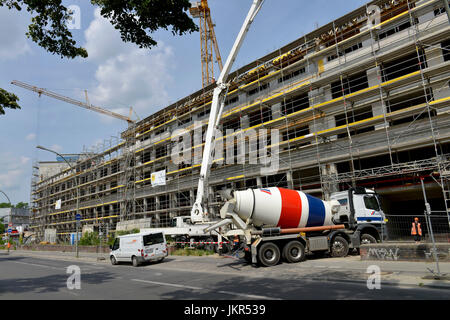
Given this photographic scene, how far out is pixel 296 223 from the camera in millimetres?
13867

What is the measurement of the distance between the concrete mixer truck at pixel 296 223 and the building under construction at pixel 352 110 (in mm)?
3357

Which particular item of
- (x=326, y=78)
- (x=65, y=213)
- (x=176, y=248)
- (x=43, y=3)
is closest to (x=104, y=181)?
(x=65, y=213)

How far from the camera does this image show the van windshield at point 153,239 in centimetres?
1762

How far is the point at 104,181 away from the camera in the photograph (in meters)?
53.1

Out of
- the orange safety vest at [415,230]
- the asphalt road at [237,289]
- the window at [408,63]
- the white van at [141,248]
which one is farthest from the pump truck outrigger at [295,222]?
Answer: the window at [408,63]

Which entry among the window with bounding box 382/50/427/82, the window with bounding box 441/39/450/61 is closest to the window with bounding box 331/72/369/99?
the window with bounding box 382/50/427/82

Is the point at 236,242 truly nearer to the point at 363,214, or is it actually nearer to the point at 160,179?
the point at 363,214

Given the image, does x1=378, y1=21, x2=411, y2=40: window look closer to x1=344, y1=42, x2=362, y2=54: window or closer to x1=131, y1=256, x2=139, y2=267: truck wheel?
x1=344, y1=42, x2=362, y2=54: window

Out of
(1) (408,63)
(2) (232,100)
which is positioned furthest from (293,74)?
(1) (408,63)

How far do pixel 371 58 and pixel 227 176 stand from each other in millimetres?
15844

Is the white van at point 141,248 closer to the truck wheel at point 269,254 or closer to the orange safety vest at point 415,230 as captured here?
the truck wheel at point 269,254

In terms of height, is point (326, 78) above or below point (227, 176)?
above
